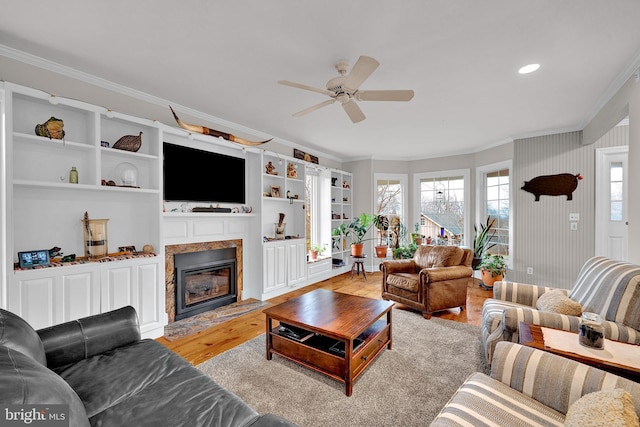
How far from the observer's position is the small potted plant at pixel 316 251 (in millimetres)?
5434

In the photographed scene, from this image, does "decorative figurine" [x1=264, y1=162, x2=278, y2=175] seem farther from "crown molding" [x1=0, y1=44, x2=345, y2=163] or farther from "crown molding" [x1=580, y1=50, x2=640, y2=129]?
"crown molding" [x1=580, y1=50, x2=640, y2=129]

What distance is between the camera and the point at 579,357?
54.3 inches

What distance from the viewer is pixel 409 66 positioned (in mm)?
2396

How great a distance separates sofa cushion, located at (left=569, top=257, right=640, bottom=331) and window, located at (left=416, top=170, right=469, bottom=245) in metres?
3.72

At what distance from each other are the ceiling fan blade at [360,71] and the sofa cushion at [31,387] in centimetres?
206

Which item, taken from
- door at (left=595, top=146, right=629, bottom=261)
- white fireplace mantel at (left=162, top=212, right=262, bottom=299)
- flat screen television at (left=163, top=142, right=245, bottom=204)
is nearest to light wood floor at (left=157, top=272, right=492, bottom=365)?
white fireplace mantel at (left=162, top=212, right=262, bottom=299)

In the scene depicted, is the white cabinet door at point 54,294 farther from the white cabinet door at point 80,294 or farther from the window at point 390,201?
the window at point 390,201

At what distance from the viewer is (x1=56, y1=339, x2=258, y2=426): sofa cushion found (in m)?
1.20

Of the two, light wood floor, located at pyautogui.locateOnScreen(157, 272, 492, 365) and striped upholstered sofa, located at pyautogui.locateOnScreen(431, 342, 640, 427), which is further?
light wood floor, located at pyautogui.locateOnScreen(157, 272, 492, 365)

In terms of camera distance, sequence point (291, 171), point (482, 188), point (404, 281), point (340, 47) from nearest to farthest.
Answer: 1. point (340, 47)
2. point (404, 281)
3. point (291, 171)
4. point (482, 188)

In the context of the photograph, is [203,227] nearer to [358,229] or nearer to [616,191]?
[358,229]

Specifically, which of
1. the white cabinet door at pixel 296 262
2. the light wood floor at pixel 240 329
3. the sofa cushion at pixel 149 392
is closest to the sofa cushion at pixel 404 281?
the light wood floor at pixel 240 329

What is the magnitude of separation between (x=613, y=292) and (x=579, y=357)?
0.78m

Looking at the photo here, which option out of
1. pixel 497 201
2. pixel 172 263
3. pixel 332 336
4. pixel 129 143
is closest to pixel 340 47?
pixel 332 336
